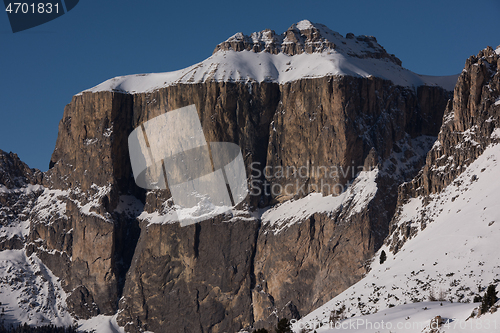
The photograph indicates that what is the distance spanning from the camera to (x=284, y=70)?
15100 cm

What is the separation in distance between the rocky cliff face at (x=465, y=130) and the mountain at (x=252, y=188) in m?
17.8

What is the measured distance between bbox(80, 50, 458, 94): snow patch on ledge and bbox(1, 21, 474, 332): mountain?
1.40 ft

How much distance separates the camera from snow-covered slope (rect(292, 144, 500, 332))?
232ft

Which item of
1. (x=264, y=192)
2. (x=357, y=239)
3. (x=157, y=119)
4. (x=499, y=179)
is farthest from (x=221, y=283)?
(x=499, y=179)

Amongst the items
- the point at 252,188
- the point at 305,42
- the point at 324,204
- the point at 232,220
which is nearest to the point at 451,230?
the point at 324,204

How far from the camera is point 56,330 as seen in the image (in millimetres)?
142125

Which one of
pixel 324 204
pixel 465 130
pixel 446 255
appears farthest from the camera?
pixel 324 204

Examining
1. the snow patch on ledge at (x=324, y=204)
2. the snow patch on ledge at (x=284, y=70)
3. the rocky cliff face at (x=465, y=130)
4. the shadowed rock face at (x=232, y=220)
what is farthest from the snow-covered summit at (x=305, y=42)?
the rocky cliff face at (x=465, y=130)

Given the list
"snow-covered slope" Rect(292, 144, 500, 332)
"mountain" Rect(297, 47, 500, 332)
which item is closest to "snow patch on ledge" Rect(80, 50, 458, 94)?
"mountain" Rect(297, 47, 500, 332)

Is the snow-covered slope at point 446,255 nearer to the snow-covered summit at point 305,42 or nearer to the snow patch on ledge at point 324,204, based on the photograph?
the snow patch on ledge at point 324,204

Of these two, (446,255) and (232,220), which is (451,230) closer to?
(446,255)

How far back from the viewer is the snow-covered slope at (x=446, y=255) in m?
70.6

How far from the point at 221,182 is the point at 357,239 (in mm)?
33957

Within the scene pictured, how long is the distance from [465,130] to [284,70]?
193 ft
